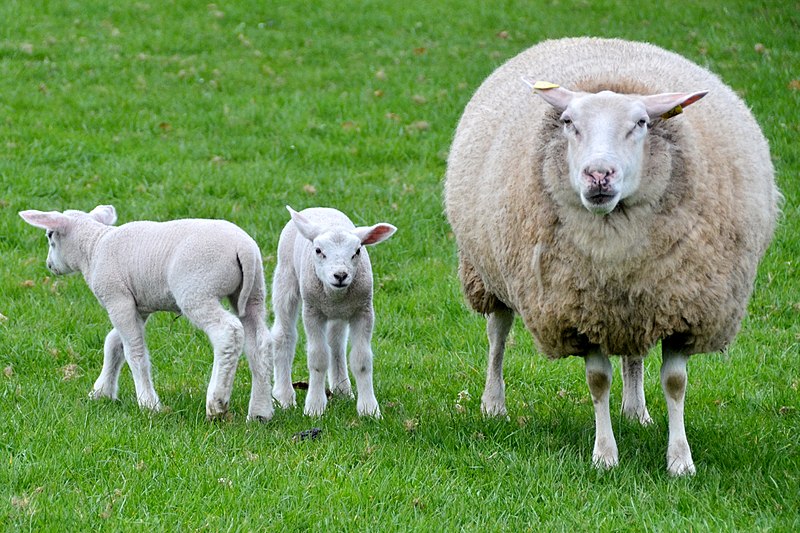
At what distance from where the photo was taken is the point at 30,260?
8.31 metres

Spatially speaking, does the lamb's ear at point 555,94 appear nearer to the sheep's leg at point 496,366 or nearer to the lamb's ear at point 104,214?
the sheep's leg at point 496,366

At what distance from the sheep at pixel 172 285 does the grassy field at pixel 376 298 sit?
225 mm

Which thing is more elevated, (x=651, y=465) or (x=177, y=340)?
(x=651, y=465)

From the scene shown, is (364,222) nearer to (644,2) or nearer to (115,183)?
(115,183)

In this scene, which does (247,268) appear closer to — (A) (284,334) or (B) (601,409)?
(A) (284,334)

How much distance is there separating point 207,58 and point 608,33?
4.99 meters

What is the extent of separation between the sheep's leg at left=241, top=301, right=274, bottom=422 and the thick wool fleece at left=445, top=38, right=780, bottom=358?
121 cm

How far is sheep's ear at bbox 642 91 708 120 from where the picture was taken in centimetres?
480

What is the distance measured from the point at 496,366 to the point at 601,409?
1.11 meters

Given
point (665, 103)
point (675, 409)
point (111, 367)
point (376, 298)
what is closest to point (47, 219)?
point (111, 367)

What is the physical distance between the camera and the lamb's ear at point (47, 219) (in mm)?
5992

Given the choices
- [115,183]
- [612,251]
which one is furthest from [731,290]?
[115,183]

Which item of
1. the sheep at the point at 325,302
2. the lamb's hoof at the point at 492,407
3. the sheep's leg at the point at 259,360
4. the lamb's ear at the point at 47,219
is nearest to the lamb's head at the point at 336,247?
the sheep at the point at 325,302

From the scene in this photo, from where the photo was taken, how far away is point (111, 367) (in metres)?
6.10
